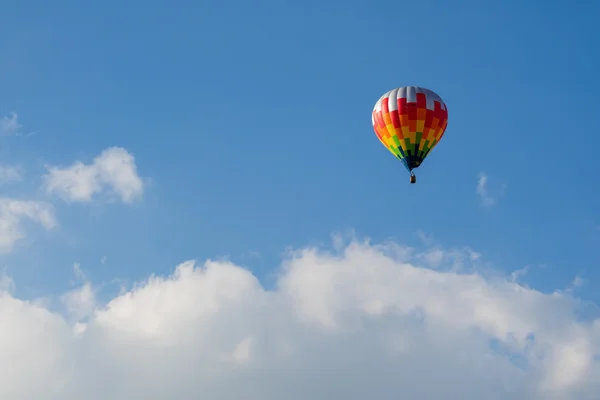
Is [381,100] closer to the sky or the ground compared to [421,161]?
closer to the sky

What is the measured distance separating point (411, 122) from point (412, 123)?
163 millimetres

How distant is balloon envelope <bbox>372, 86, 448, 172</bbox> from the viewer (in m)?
99.1

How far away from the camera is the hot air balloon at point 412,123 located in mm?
99125

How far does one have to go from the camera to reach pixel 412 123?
325 ft

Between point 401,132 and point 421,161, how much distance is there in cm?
411

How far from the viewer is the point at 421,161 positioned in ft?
327

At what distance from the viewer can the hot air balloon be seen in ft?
325

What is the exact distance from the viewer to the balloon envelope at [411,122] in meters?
99.1

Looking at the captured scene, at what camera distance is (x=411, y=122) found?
325 ft

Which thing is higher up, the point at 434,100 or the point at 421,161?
the point at 434,100

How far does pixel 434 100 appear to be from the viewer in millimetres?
100375

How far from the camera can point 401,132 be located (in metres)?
99.3

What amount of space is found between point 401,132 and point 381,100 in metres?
5.13
